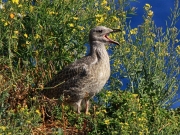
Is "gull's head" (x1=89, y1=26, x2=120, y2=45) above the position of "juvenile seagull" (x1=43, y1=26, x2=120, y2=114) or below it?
above

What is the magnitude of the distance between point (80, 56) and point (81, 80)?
1027 millimetres

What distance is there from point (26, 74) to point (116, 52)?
1894 mm

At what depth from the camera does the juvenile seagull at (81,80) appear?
28.4 ft

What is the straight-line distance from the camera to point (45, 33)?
348 inches

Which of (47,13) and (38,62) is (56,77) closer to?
(38,62)

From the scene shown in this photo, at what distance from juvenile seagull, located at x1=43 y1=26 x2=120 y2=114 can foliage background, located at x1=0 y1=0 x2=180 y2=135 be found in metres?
0.23

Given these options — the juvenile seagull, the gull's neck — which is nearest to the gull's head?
the gull's neck

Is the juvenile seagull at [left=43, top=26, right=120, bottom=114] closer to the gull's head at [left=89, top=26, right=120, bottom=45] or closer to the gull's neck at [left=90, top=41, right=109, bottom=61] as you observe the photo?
the gull's neck at [left=90, top=41, right=109, bottom=61]

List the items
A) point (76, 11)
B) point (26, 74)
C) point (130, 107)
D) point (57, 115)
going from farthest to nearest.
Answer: point (76, 11), point (26, 74), point (57, 115), point (130, 107)

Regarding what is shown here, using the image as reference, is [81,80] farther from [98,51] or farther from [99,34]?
[99,34]

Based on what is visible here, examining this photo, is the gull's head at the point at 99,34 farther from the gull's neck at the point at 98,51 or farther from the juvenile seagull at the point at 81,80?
the juvenile seagull at the point at 81,80

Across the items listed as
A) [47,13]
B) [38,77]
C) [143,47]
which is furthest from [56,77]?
[143,47]

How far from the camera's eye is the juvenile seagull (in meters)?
8.66

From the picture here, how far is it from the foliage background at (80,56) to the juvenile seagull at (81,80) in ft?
0.74
